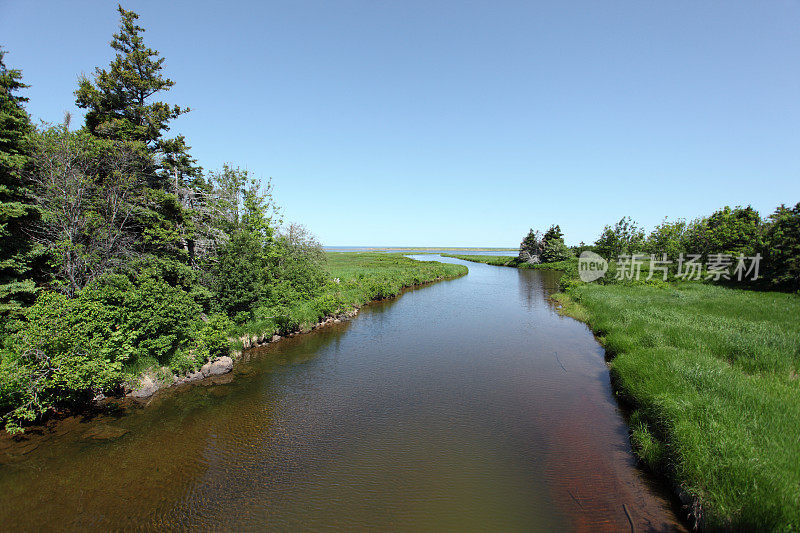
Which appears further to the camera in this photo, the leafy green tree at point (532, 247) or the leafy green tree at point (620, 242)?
the leafy green tree at point (532, 247)

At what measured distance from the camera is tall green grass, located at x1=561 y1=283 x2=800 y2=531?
20.5 feet

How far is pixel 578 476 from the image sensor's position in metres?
8.94

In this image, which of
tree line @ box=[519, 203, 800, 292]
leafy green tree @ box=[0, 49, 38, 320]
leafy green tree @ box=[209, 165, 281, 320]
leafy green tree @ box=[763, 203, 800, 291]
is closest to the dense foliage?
tree line @ box=[519, 203, 800, 292]

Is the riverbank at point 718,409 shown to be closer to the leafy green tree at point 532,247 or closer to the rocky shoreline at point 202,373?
the rocky shoreline at point 202,373

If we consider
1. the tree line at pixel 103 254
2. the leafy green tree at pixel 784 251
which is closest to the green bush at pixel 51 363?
the tree line at pixel 103 254

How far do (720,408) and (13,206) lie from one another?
24.3 meters

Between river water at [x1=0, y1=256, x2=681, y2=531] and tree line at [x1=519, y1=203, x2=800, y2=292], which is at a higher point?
tree line at [x1=519, y1=203, x2=800, y2=292]

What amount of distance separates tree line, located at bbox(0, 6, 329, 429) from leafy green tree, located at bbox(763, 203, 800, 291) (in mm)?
49302

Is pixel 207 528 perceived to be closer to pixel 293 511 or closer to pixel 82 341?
pixel 293 511

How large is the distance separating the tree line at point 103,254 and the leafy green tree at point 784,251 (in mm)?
49302

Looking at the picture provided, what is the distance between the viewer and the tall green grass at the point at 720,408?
6.25 metres

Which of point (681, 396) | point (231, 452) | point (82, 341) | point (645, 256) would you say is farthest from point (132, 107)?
point (645, 256)

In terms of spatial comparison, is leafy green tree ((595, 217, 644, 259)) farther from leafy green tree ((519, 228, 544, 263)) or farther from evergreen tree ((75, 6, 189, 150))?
evergreen tree ((75, 6, 189, 150))

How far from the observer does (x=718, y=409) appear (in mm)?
8656
